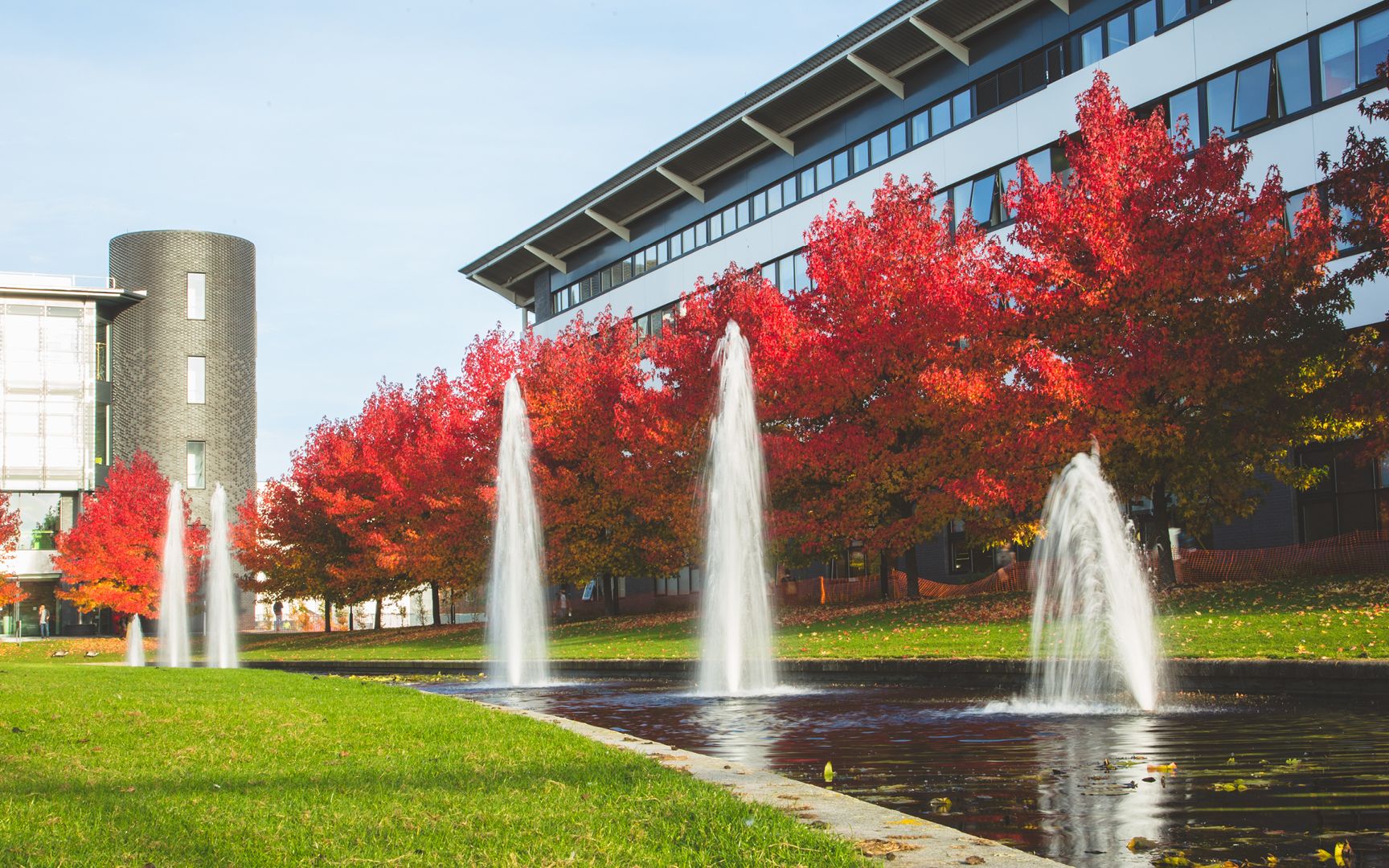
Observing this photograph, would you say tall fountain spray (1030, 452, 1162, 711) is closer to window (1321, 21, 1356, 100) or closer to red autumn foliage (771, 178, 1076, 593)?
red autumn foliage (771, 178, 1076, 593)

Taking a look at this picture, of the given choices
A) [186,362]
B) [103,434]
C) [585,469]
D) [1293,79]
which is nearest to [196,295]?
[186,362]

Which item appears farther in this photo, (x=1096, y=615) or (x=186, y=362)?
(x=186, y=362)

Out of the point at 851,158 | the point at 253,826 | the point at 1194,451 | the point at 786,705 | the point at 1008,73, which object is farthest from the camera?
the point at 851,158

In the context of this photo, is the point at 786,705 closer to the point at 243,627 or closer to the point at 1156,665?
the point at 1156,665

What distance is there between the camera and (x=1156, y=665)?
1419 cm

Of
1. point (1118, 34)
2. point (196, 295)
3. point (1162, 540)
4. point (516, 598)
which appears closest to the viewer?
point (516, 598)

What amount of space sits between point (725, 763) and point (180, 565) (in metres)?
29.3

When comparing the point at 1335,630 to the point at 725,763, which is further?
the point at 1335,630

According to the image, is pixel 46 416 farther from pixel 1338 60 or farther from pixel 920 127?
pixel 1338 60

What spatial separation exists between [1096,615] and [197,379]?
56959 millimetres

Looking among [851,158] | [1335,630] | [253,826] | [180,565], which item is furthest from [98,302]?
[253,826]

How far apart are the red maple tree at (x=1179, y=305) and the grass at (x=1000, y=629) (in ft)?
9.55

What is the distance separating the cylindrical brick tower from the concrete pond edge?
60.3 m

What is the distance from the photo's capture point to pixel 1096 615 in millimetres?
15344
